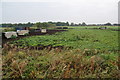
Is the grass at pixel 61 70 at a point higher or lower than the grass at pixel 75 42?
lower

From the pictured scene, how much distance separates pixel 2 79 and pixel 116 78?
3.17m

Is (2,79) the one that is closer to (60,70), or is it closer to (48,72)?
(48,72)

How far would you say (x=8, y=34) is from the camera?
11.5 metres

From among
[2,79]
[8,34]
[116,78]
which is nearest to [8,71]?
[2,79]

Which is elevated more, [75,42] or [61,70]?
[75,42]

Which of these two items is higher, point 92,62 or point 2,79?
point 92,62

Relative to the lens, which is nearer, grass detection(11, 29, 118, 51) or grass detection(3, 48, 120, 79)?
grass detection(3, 48, 120, 79)

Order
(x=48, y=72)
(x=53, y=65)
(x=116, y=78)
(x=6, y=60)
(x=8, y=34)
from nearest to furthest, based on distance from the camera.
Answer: (x=116, y=78)
(x=48, y=72)
(x=53, y=65)
(x=6, y=60)
(x=8, y=34)

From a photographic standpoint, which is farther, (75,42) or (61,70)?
(75,42)

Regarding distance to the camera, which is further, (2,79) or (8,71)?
(8,71)

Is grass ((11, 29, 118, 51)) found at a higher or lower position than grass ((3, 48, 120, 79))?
higher

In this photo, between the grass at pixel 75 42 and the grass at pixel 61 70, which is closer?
the grass at pixel 61 70

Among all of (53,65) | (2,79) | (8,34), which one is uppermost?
(8,34)

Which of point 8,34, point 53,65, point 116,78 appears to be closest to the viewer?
point 116,78
